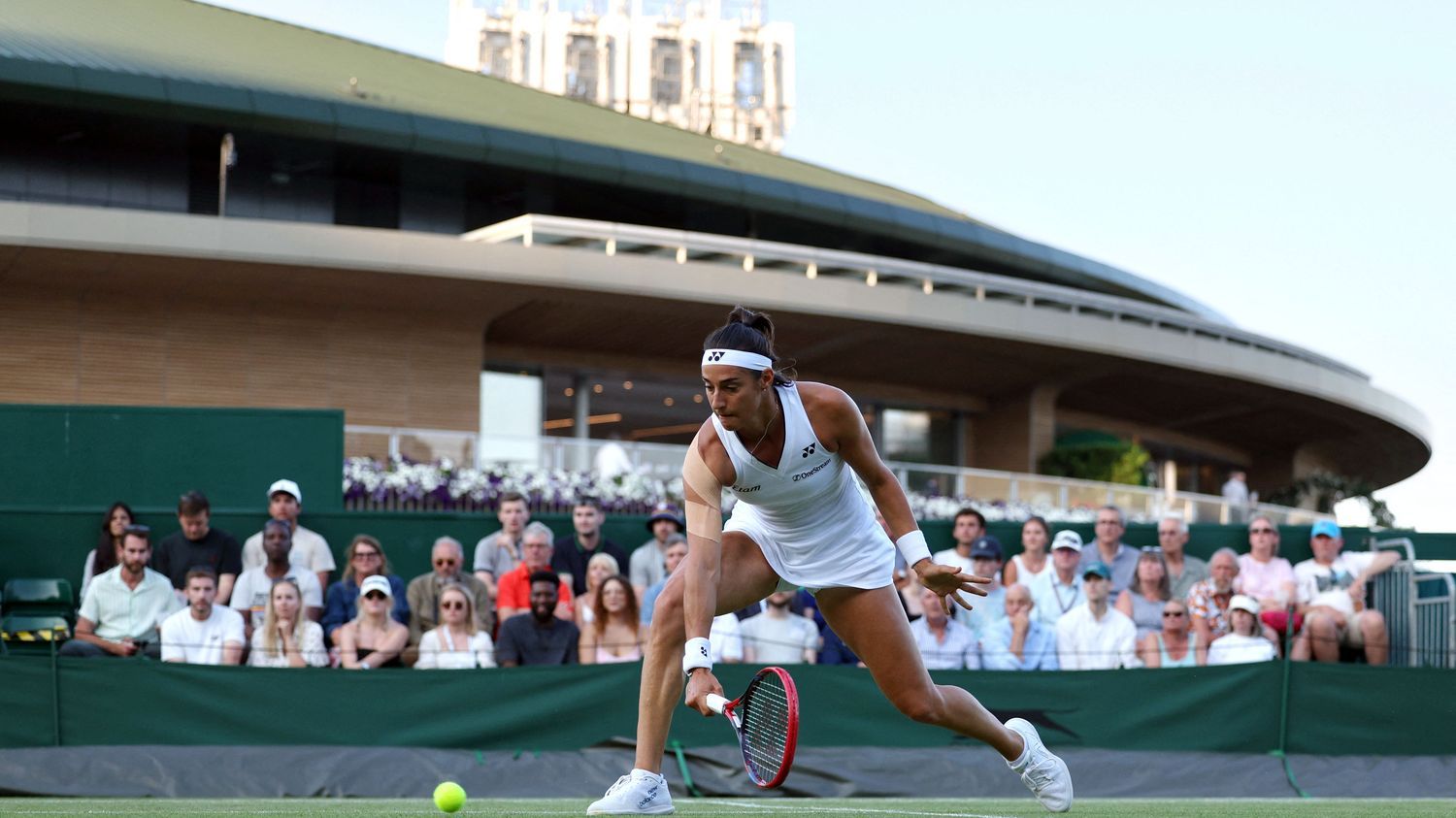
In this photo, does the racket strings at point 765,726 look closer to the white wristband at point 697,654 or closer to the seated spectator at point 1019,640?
the white wristband at point 697,654

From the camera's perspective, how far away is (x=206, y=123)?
25641 millimetres

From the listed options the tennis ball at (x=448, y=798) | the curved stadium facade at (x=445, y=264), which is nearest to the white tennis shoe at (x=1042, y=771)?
the tennis ball at (x=448, y=798)

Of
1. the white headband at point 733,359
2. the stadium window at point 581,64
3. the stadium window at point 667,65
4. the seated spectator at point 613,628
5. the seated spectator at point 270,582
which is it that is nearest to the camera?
the white headband at point 733,359

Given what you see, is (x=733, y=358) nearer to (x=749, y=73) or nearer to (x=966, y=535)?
(x=966, y=535)

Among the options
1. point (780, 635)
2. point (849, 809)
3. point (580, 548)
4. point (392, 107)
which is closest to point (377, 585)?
point (580, 548)

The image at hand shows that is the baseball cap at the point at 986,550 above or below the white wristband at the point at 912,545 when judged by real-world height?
below

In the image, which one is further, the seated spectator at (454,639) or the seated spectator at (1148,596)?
the seated spectator at (1148,596)

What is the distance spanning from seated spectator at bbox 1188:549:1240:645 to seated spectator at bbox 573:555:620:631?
425 cm

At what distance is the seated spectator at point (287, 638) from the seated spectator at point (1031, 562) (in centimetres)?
516

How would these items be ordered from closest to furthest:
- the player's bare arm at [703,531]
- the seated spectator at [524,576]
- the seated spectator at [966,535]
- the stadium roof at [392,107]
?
the player's bare arm at [703,531] → the seated spectator at [524,576] → the seated spectator at [966,535] → the stadium roof at [392,107]

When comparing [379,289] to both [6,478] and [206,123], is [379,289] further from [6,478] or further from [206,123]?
[6,478]

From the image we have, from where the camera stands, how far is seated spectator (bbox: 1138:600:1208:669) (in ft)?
38.7

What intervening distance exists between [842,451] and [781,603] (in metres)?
6.00

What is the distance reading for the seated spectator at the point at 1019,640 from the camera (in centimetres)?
1192
